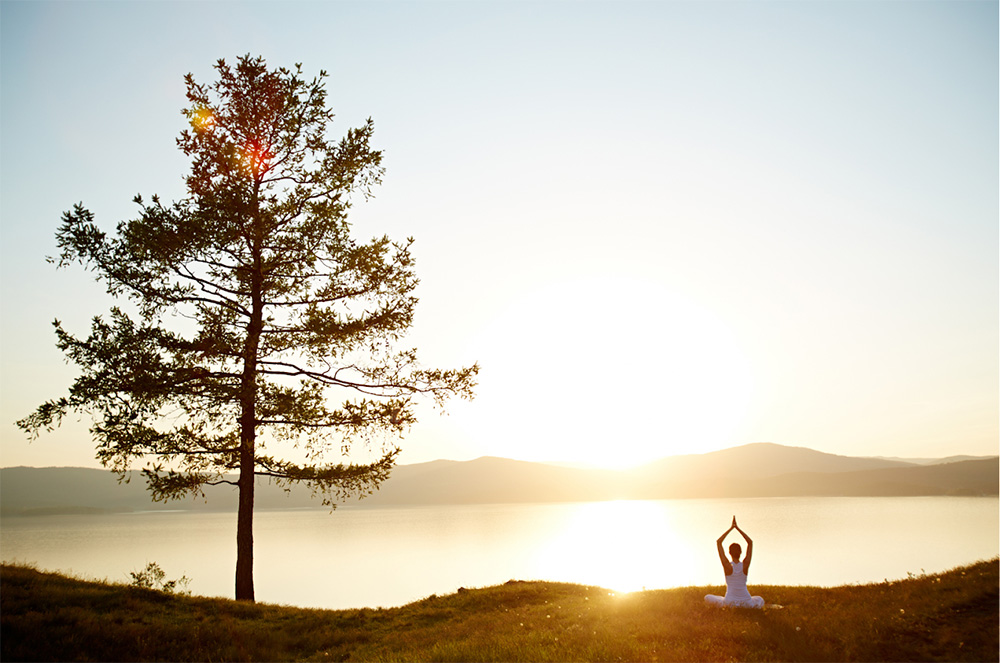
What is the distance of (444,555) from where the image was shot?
82.1m

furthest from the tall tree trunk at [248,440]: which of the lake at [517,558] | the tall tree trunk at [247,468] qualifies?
the lake at [517,558]

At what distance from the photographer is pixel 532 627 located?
13.4 metres

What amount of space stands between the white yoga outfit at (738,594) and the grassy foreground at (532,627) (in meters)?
0.39

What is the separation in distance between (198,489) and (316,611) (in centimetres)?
506

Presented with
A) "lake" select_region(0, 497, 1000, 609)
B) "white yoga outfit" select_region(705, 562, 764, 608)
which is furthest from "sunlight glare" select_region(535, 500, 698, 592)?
"white yoga outfit" select_region(705, 562, 764, 608)

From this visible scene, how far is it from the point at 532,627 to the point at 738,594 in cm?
494

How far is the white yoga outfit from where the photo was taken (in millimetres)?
13578

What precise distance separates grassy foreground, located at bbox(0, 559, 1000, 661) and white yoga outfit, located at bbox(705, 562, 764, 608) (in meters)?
0.39

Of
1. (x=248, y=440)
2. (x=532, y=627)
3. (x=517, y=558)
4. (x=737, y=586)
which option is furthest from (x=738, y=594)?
(x=517, y=558)

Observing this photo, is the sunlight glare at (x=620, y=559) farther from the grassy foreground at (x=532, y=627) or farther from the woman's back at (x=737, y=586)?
the woman's back at (x=737, y=586)

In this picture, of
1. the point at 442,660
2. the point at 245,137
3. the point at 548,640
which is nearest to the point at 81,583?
the point at 442,660

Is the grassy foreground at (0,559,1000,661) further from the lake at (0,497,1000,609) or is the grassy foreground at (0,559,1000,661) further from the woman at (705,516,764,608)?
the lake at (0,497,1000,609)

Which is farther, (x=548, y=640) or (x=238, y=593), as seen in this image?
(x=238, y=593)

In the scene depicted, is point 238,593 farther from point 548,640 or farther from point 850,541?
point 850,541
